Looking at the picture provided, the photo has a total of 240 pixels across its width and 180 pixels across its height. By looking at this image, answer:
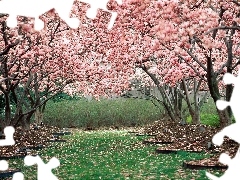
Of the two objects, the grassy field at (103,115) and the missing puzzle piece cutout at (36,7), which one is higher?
the missing puzzle piece cutout at (36,7)

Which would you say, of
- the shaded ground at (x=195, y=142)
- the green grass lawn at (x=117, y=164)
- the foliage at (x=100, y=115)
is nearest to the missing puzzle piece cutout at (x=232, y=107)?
the green grass lawn at (x=117, y=164)

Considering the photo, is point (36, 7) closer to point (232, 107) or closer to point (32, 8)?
point (32, 8)

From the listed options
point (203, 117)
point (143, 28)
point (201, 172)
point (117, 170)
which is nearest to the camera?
point (201, 172)

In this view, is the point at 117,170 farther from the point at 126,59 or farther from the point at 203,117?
the point at 203,117

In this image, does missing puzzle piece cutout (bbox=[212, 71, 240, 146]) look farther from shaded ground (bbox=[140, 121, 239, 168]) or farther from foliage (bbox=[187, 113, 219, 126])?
foliage (bbox=[187, 113, 219, 126])

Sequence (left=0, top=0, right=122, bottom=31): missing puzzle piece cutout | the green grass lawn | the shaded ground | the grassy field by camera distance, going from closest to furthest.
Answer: (left=0, top=0, right=122, bottom=31): missing puzzle piece cutout < the green grass lawn < the shaded ground < the grassy field

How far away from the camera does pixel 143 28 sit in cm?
1677

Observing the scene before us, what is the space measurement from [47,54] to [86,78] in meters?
4.97

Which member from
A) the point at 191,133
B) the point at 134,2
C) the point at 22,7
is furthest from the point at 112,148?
the point at 22,7

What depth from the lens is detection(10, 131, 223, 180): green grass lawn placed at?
1278 cm

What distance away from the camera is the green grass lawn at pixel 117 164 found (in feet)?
41.9

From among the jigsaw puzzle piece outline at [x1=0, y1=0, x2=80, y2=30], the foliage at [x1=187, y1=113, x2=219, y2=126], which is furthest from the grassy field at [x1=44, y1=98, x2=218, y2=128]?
the jigsaw puzzle piece outline at [x1=0, y1=0, x2=80, y2=30]

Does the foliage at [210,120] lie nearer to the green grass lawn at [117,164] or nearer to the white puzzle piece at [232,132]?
the green grass lawn at [117,164]

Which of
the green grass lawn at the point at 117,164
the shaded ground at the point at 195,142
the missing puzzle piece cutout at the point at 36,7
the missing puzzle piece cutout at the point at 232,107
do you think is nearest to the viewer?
Answer: the missing puzzle piece cutout at the point at 232,107
